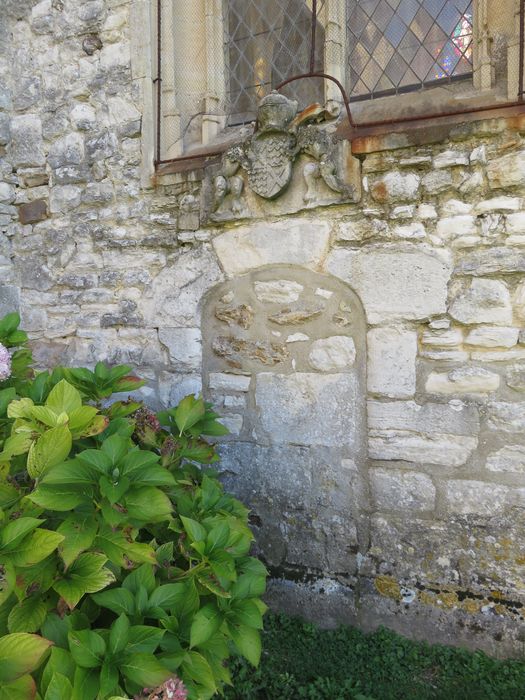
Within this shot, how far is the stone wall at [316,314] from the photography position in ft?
7.63

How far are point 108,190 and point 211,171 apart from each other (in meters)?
0.67

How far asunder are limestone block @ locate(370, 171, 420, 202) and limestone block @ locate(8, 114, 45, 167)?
6.55 feet

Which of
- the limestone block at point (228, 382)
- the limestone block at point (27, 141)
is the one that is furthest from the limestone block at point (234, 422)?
the limestone block at point (27, 141)

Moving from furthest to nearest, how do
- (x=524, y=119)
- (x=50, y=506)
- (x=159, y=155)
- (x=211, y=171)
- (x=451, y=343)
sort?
(x=159, y=155)
(x=211, y=171)
(x=451, y=343)
(x=524, y=119)
(x=50, y=506)

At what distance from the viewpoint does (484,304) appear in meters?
2.30

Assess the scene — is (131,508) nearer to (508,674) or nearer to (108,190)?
(508,674)

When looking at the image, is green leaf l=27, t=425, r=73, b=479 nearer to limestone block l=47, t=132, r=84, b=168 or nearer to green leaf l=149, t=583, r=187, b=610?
green leaf l=149, t=583, r=187, b=610

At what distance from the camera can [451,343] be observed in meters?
2.37

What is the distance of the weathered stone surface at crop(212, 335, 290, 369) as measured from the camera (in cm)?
273

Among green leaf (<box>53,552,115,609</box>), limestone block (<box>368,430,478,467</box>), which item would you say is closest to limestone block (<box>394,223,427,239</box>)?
limestone block (<box>368,430,478,467</box>)

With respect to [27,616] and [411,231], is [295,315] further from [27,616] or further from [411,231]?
[27,616]

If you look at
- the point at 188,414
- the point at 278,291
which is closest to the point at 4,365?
the point at 188,414

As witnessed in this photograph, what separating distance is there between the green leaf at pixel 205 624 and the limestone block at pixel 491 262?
1.61 meters

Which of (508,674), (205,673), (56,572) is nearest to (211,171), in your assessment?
(56,572)
